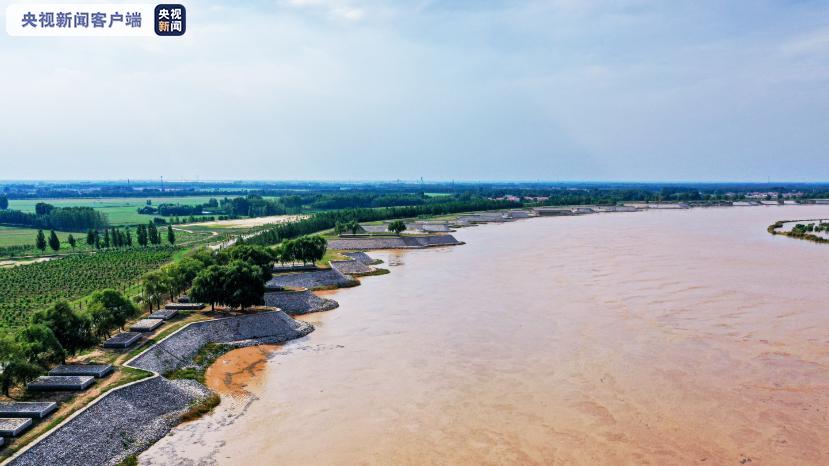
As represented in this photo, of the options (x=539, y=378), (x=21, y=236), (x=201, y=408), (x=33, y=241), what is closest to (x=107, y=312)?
(x=201, y=408)

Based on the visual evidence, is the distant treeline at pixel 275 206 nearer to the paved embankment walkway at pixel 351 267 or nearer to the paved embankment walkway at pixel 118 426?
the paved embankment walkway at pixel 351 267

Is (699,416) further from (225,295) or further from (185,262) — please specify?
(185,262)

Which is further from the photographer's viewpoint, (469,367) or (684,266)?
(684,266)

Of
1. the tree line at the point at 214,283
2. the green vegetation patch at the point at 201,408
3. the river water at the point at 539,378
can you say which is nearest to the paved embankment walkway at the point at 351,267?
the river water at the point at 539,378

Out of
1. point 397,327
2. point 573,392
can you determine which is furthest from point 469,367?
point 397,327

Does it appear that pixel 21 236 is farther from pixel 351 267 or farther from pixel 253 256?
pixel 253 256

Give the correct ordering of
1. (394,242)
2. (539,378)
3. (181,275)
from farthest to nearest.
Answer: (394,242) → (181,275) → (539,378)

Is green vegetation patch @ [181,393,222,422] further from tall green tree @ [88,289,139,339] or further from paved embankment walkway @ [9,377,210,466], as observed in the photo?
tall green tree @ [88,289,139,339]
